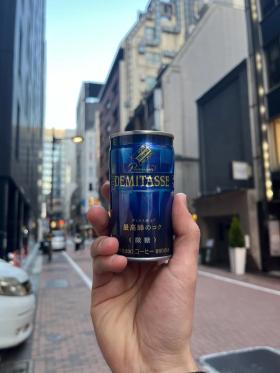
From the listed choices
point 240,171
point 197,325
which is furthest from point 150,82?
point 197,325

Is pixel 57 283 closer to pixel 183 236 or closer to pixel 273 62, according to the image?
pixel 183 236

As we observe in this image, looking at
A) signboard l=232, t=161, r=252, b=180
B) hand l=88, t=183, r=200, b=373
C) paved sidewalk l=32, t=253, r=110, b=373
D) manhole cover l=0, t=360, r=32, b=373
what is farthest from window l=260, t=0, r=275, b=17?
hand l=88, t=183, r=200, b=373

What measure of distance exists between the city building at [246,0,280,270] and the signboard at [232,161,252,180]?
0.43 metres

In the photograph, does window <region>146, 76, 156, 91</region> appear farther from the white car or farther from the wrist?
the wrist

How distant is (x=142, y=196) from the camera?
6.09ft

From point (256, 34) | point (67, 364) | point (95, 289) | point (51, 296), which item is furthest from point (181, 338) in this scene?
point (256, 34)

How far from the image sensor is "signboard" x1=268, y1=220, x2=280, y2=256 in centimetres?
1503

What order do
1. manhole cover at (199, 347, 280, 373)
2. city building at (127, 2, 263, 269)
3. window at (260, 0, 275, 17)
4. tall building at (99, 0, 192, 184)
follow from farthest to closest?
tall building at (99, 0, 192, 184) < city building at (127, 2, 263, 269) < window at (260, 0, 275, 17) < manhole cover at (199, 347, 280, 373)

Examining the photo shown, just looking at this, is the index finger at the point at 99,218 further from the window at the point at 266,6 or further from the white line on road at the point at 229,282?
the window at the point at 266,6

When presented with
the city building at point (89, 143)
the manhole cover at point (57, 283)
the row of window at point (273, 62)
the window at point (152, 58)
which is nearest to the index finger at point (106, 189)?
the manhole cover at point (57, 283)

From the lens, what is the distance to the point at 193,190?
29031 millimetres

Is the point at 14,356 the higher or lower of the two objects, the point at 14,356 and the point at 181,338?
the lower

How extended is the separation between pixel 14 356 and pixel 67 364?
3.24 feet

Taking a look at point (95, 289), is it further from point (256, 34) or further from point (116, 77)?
point (116, 77)
